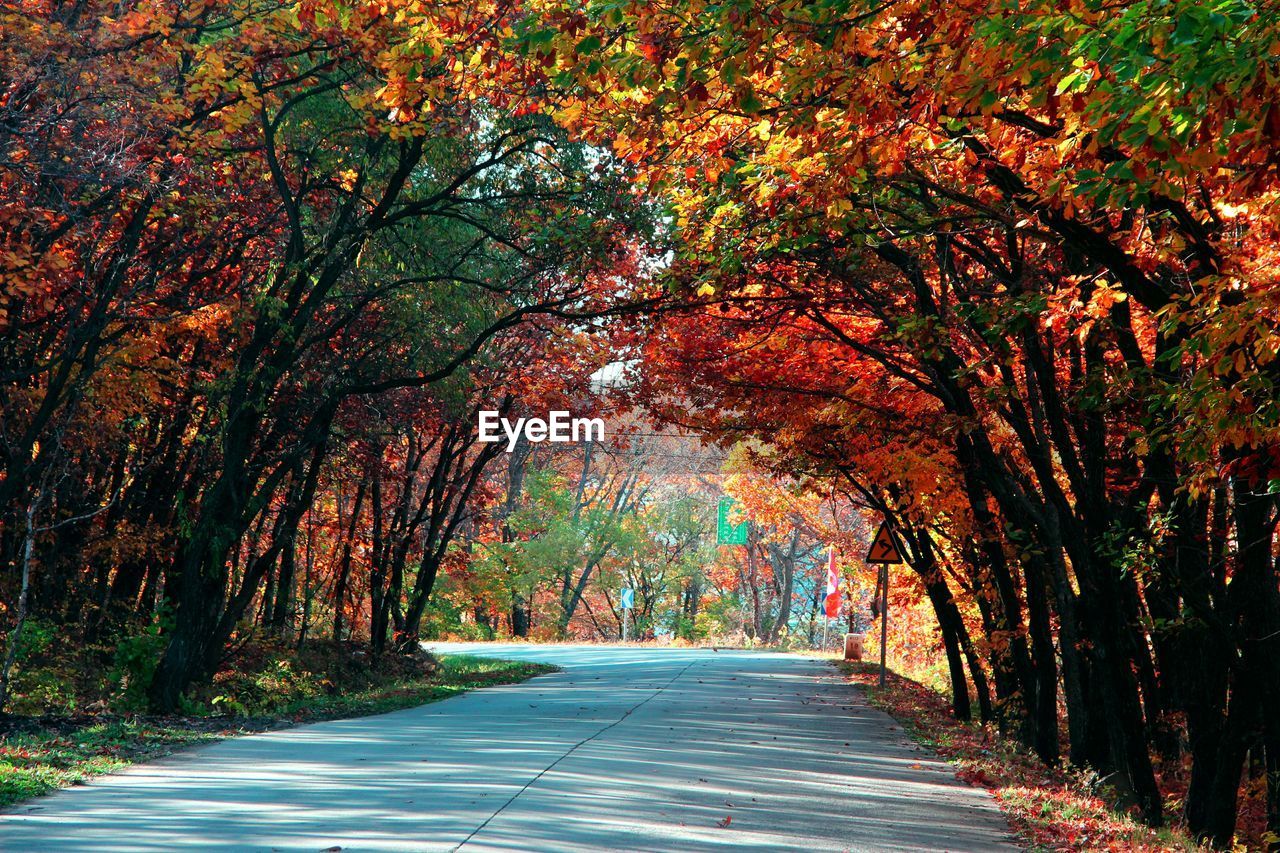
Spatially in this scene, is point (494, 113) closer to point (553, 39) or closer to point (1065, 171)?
point (553, 39)

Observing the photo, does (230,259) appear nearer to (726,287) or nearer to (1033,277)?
(726,287)

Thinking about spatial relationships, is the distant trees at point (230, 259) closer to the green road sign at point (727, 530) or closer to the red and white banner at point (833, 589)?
the red and white banner at point (833, 589)

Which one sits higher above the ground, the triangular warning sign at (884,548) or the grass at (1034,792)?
the triangular warning sign at (884,548)

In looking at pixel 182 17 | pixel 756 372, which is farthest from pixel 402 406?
pixel 182 17

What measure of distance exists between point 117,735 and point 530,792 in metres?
5.36

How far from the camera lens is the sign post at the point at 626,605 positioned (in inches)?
2705

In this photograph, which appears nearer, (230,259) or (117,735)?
(117,735)

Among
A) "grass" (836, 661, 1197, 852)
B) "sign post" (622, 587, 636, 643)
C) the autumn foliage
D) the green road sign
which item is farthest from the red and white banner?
"grass" (836, 661, 1197, 852)

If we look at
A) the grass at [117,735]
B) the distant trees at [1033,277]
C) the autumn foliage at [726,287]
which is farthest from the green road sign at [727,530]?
the distant trees at [1033,277]

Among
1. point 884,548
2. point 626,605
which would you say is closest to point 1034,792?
point 884,548

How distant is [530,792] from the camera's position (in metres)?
10.3

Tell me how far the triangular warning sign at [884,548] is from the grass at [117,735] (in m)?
8.48

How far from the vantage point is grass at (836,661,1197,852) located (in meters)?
10.1

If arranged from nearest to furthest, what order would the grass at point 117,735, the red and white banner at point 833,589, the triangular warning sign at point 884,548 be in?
the grass at point 117,735 → the triangular warning sign at point 884,548 → the red and white banner at point 833,589
